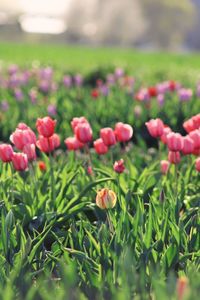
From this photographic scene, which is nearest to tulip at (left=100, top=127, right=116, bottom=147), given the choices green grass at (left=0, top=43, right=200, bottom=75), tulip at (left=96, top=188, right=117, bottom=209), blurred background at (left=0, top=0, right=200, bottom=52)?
tulip at (left=96, top=188, right=117, bottom=209)

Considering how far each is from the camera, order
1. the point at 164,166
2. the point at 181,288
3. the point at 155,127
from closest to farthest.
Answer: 1. the point at 181,288
2. the point at 155,127
3. the point at 164,166

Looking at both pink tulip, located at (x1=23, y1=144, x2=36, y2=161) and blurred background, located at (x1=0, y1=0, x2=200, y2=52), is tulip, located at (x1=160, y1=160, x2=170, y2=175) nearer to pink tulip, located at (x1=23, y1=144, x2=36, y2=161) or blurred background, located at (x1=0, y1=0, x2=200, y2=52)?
pink tulip, located at (x1=23, y1=144, x2=36, y2=161)

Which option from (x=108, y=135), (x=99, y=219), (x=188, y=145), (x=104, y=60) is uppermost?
(x=108, y=135)

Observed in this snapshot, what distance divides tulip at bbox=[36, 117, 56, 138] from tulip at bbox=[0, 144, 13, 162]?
7.8 inches

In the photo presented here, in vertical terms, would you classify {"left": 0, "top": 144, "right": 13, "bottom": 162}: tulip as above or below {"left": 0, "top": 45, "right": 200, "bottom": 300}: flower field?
above

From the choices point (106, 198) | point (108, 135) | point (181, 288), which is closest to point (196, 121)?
point (108, 135)

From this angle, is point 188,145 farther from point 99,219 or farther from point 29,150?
point 29,150

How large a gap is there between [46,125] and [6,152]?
259mm

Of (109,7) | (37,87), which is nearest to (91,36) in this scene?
(109,7)

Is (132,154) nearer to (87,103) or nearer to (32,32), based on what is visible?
(87,103)

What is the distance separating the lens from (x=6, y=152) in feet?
11.0

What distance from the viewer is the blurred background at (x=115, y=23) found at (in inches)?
2421

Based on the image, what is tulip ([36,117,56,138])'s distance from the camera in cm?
339

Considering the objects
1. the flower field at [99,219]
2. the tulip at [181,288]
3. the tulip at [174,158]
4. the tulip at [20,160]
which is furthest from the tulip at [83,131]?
the tulip at [181,288]
